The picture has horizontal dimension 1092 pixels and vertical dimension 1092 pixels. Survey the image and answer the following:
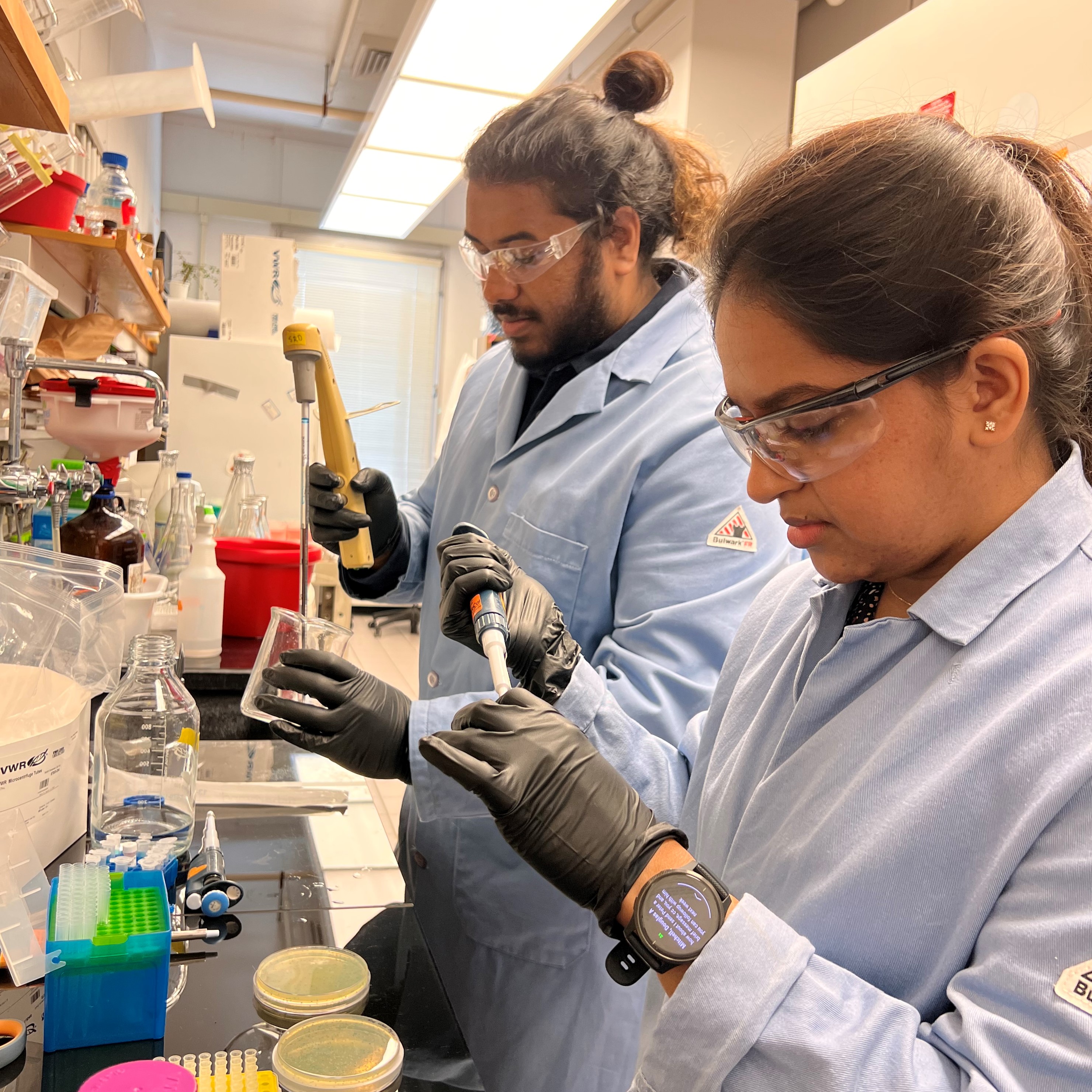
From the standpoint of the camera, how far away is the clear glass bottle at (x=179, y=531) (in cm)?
273

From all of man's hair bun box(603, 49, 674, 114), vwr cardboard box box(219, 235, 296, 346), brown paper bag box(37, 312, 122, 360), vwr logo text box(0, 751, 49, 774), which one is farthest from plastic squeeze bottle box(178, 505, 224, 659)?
vwr cardboard box box(219, 235, 296, 346)

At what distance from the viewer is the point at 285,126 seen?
794cm

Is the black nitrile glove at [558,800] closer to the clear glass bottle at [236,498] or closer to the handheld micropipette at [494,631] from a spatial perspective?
the handheld micropipette at [494,631]

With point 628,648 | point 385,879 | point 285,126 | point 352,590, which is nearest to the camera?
point 385,879

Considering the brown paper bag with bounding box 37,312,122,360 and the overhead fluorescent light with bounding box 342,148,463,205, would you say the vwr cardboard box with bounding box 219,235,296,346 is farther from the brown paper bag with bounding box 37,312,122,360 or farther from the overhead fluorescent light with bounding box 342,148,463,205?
the brown paper bag with bounding box 37,312,122,360

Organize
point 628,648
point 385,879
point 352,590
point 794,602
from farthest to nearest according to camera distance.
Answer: point 352,590 < point 628,648 < point 385,879 < point 794,602

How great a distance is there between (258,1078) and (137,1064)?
0.33 ft

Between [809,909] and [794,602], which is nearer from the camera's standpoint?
[809,909]

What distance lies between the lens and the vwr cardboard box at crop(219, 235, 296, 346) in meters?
4.94

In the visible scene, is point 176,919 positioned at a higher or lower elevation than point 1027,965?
lower

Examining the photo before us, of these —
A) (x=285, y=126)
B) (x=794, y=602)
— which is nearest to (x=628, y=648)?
(x=794, y=602)

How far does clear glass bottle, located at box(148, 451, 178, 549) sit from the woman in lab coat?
91.7 inches

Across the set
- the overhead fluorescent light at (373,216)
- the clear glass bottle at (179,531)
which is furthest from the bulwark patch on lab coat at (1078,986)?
the overhead fluorescent light at (373,216)

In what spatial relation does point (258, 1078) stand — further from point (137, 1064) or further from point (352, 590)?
point (352, 590)
